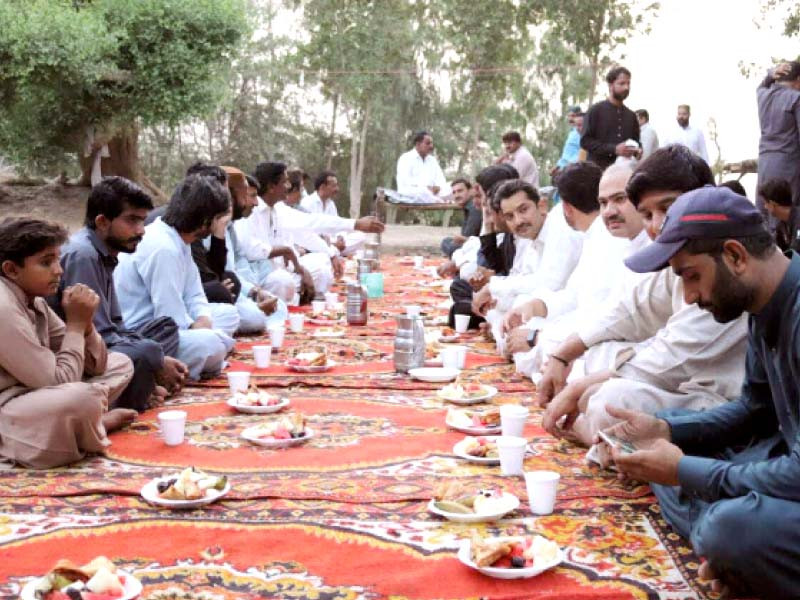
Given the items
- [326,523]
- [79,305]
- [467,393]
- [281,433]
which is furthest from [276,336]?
[326,523]

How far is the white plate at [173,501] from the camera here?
3131 millimetres

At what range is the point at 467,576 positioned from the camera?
262 centimetres

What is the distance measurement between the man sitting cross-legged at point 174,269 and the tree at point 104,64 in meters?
10.0

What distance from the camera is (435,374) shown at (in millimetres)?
5371

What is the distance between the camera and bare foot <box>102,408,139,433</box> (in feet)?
13.8

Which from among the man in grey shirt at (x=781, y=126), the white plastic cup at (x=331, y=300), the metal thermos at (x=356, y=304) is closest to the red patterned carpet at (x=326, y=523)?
the metal thermos at (x=356, y=304)

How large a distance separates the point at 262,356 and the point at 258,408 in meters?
1.19

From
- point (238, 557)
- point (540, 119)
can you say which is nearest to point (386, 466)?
point (238, 557)

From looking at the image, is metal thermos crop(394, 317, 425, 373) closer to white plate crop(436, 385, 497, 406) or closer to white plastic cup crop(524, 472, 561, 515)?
white plate crop(436, 385, 497, 406)

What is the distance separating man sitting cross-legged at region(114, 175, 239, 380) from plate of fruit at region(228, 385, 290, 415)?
2.57 ft

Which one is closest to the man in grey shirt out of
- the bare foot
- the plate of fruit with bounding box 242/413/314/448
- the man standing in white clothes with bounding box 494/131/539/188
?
the plate of fruit with bounding box 242/413/314/448

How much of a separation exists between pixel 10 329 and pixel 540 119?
1980cm

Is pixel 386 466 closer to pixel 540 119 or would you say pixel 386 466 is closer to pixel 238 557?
pixel 238 557

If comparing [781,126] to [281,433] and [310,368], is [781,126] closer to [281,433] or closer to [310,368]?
[310,368]
